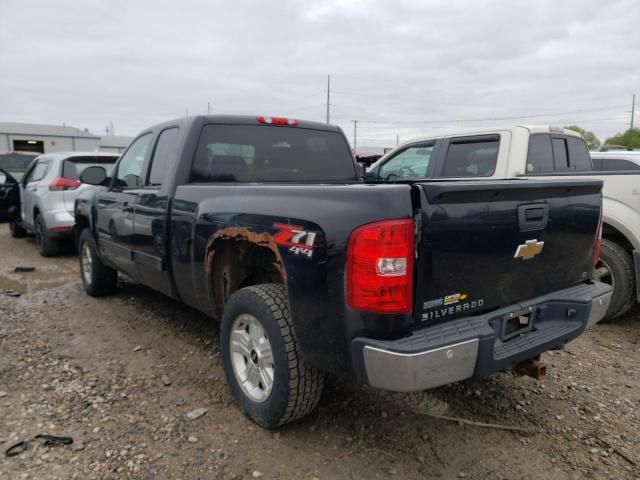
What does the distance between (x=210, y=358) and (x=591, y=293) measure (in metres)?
2.71

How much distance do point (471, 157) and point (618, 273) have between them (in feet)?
6.18

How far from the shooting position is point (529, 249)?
8.56ft

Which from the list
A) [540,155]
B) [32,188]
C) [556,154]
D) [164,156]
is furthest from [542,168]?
[32,188]

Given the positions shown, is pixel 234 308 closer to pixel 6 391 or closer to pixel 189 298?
pixel 189 298

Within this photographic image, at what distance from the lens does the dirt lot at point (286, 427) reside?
2541mm

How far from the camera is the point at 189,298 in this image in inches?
141

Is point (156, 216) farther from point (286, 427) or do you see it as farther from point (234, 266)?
point (286, 427)

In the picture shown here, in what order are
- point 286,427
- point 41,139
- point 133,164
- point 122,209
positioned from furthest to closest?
point 41,139 < point 133,164 < point 122,209 < point 286,427

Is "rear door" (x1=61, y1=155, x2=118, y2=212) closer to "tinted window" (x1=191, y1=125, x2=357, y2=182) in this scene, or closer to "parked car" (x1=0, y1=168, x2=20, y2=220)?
"parked car" (x1=0, y1=168, x2=20, y2=220)

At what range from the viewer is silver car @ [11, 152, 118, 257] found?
7473 mm

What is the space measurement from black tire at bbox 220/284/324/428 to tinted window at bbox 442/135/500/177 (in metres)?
3.45

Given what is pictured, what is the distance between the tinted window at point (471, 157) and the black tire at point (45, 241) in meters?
5.96

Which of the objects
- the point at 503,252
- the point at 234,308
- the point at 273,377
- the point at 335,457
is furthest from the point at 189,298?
the point at 503,252

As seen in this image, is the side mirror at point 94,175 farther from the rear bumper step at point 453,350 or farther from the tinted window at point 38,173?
the tinted window at point 38,173
